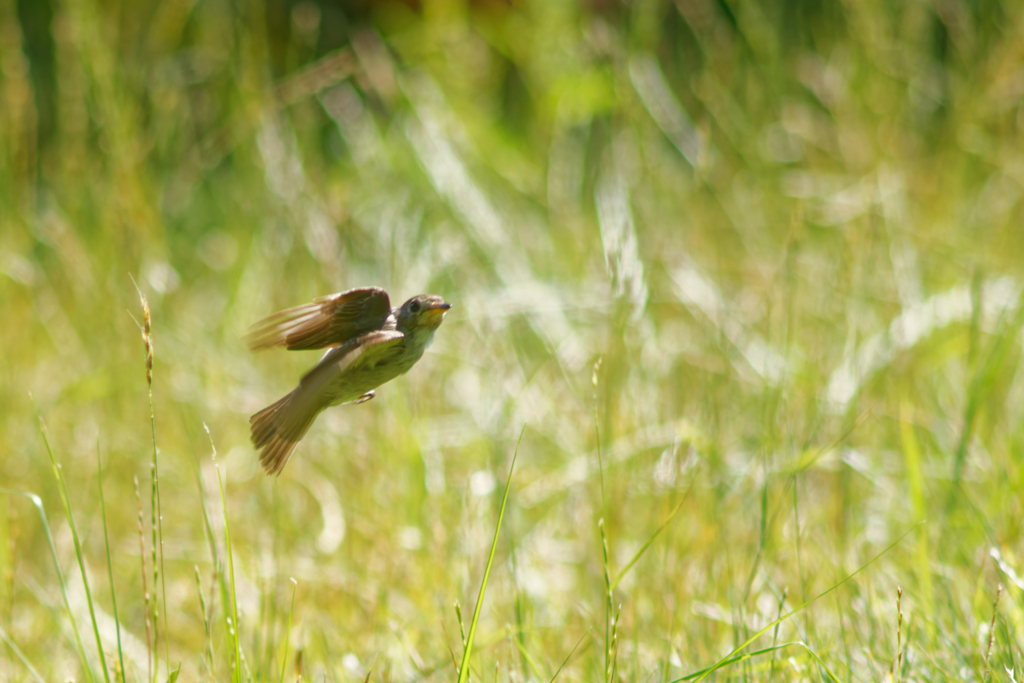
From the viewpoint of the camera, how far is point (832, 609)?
5.37ft

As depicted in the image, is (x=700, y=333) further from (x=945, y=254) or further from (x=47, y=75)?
(x=47, y=75)

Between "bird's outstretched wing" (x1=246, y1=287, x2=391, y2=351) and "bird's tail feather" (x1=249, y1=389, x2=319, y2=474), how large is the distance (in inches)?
3.1

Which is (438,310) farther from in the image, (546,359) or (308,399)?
(546,359)

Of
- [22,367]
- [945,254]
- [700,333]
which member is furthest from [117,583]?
[945,254]

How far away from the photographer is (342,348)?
890mm

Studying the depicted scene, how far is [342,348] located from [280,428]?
11cm

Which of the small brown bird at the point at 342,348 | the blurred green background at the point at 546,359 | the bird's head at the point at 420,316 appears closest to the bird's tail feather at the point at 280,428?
the small brown bird at the point at 342,348

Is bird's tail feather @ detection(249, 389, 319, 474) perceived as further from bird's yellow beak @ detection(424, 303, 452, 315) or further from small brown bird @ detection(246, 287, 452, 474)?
bird's yellow beak @ detection(424, 303, 452, 315)

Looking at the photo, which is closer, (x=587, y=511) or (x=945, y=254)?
(x=587, y=511)

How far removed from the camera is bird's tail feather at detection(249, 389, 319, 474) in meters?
0.90

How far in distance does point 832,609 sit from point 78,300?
95.4 inches

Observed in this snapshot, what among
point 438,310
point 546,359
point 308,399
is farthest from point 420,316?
point 546,359

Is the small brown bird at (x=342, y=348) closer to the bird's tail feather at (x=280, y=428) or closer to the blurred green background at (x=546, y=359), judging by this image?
the bird's tail feather at (x=280, y=428)

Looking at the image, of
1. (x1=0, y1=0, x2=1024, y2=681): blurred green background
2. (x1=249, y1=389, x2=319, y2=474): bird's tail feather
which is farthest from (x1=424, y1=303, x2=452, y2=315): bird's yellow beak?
(x1=0, y1=0, x2=1024, y2=681): blurred green background
